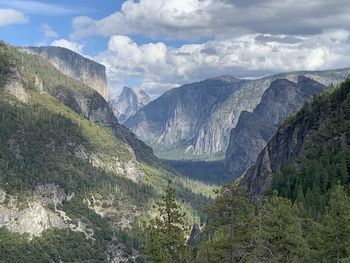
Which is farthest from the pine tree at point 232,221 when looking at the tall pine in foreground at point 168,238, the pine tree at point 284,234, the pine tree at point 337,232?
the pine tree at point 337,232

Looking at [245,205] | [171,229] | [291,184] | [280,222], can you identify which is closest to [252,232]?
[245,205]

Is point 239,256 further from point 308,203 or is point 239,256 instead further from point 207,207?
point 308,203

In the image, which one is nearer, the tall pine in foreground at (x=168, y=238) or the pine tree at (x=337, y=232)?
the tall pine in foreground at (x=168, y=238)

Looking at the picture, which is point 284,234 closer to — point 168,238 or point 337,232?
point 337,232

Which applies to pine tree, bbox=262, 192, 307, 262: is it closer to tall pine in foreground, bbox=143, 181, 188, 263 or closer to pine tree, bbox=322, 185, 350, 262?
pine tree, bbox=322, 185, 350, 262

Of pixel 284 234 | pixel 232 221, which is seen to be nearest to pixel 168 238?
pixel 232 221

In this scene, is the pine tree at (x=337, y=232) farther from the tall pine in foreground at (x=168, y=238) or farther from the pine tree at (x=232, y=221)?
the tall pine in foreground at (x=168, y=238)
